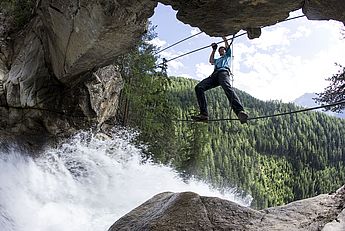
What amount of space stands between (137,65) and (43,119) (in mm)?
10514

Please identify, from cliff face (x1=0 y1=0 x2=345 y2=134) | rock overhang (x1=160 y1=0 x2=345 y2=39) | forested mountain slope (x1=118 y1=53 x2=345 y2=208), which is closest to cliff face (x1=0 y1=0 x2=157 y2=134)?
cliff face (x1=0 y1=0 x2=345 y2=134)

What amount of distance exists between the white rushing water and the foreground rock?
5.21m

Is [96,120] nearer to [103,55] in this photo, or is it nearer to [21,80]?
[21,80]

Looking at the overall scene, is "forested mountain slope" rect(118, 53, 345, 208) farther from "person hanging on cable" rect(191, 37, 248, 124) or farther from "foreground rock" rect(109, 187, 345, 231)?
"foreground rock" rect(109, 187, 345, 231)

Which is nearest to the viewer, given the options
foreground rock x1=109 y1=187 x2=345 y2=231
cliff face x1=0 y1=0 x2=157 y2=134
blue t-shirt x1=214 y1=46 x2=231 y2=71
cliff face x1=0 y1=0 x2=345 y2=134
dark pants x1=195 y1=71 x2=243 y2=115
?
foreground rock x1=109 y1=187 x2=345 y2=231

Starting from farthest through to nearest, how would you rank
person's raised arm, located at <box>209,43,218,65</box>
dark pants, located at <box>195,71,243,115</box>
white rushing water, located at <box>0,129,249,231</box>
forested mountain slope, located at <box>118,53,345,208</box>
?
forested mountain slope, located at <box>118,53,345,208</box> → white rushing water, located at <box>0,129,249,231</box> → person's raised arm, located at <box>209,43,218,65</box> → dark pants, located at <box>195,71,243,115</box>

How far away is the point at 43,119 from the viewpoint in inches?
491

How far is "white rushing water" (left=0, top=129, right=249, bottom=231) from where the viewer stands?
1002cm

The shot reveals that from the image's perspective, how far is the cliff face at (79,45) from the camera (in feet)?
23.1

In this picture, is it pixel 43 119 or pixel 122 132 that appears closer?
pixel 43 119

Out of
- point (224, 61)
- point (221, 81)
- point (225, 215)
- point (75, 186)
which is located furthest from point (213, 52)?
point (75, 186)

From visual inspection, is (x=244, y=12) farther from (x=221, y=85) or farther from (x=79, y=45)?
(x=79, y=45)

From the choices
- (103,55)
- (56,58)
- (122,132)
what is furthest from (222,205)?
(122,132)

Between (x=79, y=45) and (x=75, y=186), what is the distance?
6.00m
